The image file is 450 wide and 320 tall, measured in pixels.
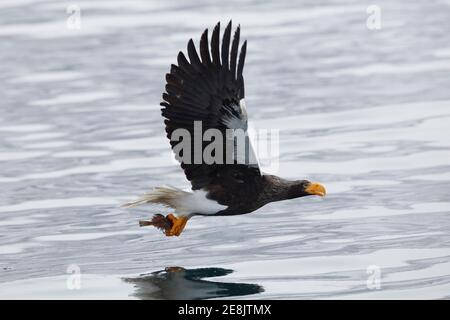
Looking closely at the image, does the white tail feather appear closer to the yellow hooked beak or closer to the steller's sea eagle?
the steller's sea eagle

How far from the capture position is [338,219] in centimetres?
960

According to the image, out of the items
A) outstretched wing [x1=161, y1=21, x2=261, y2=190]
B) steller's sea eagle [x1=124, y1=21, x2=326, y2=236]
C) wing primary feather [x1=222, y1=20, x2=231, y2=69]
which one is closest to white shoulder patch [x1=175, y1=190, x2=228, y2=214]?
steller's sea eagle [x1=124, y1=21, x2=326, y2=236]

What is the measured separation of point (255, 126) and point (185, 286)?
411 cm

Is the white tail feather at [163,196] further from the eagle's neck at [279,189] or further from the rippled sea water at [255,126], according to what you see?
the eagle's neck at [279,189]

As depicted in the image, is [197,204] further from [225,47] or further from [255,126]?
[255,126]

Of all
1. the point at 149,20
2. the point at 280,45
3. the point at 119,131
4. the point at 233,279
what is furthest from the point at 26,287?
the point at 149,20

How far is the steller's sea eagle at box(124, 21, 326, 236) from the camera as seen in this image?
7.99m

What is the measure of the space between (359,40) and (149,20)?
9.24 ft

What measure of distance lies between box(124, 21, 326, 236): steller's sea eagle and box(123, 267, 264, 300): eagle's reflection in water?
45 cm

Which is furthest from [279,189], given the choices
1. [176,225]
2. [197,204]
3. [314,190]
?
[176,225]

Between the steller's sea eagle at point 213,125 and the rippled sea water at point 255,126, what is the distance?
42 cm

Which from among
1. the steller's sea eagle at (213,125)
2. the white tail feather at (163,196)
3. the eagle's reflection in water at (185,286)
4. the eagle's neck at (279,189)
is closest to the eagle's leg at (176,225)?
the steller's sea eagle at (213,125)

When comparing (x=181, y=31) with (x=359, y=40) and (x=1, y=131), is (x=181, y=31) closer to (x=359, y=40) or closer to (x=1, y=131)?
(x=359, y=40)

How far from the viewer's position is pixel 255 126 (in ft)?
39.5
